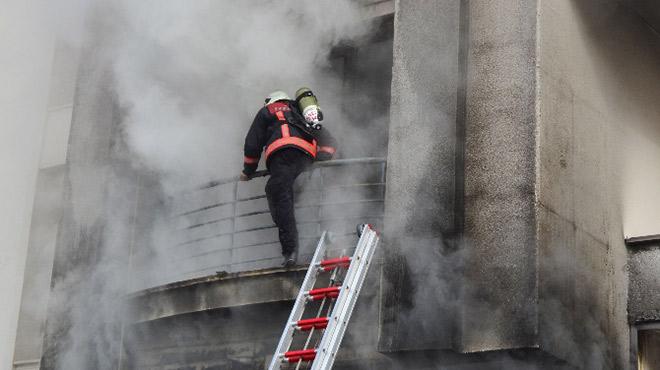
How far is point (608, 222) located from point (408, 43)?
1.97m

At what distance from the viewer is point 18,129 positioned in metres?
13.8

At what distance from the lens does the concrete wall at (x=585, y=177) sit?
8.63 meters

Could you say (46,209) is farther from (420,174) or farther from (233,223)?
(420,174)

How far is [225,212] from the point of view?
39.2 ft

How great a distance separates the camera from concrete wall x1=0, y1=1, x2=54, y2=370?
13.0 metres

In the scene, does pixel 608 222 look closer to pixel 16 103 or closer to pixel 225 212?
pixel 225 212

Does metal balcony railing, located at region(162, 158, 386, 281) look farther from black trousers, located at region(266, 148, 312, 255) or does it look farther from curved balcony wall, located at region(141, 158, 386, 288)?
black trousers, located at region(266, 148, 312, 255)

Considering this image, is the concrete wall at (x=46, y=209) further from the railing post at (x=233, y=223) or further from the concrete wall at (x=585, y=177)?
the concrete wall at (x=585, y=177)

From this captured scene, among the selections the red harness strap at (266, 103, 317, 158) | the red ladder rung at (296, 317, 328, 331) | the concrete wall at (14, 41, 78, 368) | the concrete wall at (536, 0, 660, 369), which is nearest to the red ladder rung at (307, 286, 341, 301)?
the red ladder rung at (296, 317, 328, 331)

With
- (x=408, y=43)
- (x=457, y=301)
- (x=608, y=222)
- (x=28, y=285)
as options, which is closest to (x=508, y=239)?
(x=457, y=301)

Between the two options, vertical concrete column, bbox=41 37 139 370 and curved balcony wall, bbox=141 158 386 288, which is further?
vertical concrete column, bbox=41 37 139 370

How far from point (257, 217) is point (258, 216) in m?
0.01

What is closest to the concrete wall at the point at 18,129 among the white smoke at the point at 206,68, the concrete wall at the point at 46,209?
the concrete wall at the point at 46,209

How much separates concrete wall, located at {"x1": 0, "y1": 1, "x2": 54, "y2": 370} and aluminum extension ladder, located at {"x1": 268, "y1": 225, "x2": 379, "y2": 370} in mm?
4933
